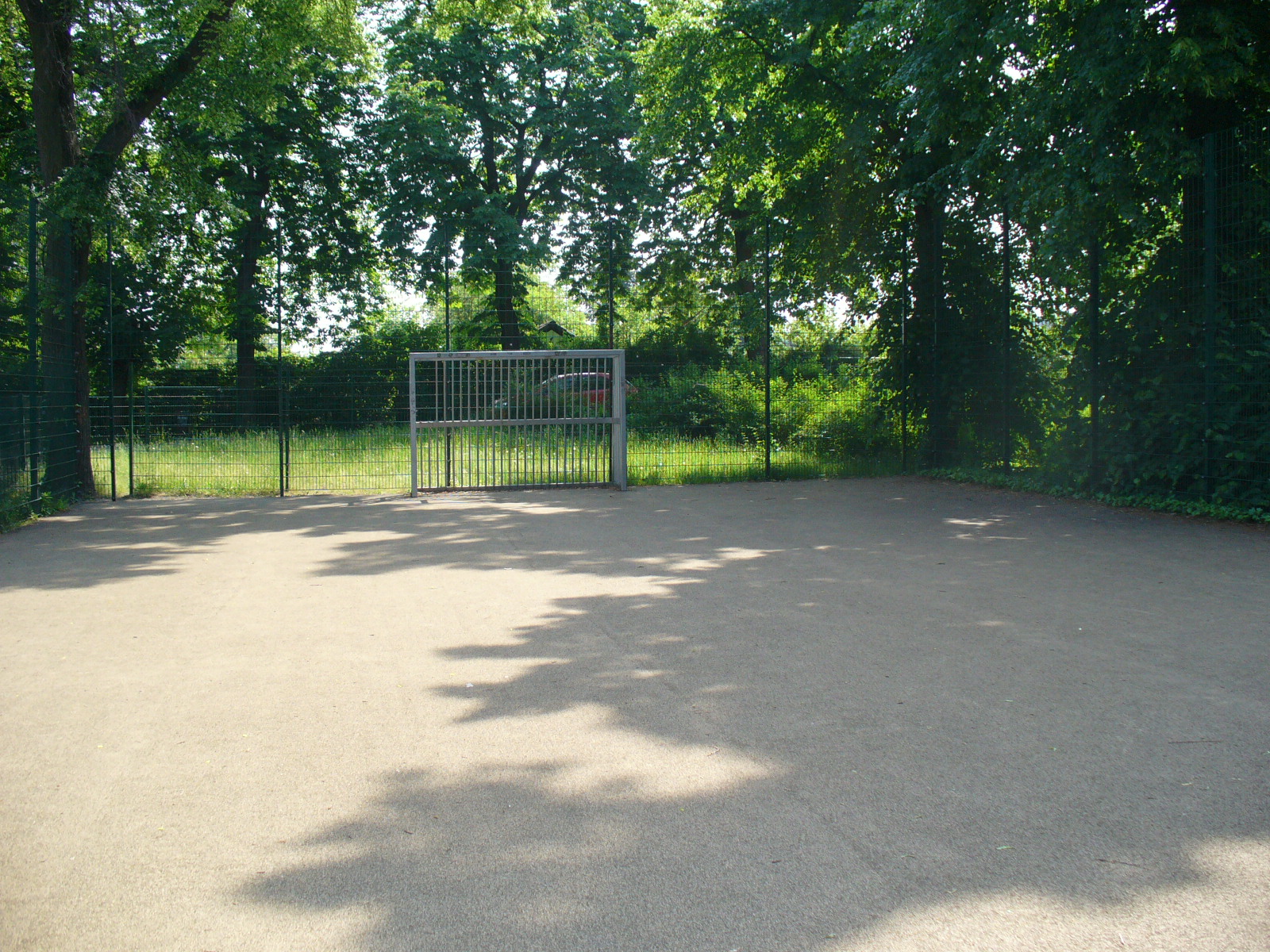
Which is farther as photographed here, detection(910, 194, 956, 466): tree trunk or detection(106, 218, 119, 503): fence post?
detection(910, 194, 956, 466): tree trunk

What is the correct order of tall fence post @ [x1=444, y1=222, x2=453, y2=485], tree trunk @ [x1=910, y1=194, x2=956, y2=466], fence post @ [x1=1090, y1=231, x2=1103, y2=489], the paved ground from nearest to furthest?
the paved ground, fence post @ [x1=1090, y1=231, x2=1103, y2=489], tall fence post @ [x1=444, y1=222, x2=453, y2=485], tree trunk @ [x1=910, y1=194, x2=956, y2=466]

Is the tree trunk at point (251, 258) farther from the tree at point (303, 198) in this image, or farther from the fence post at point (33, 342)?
the fence post at point (33, 342)

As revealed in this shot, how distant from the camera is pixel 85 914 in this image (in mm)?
2508

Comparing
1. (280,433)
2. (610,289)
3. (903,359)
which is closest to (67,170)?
(280,433)

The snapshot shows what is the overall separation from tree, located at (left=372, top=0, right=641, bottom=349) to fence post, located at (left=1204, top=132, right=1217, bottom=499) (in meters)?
18.1

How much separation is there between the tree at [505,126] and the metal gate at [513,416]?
43.4ft

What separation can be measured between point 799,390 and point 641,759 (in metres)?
11.9

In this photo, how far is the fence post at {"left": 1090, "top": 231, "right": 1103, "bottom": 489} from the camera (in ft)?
36.2

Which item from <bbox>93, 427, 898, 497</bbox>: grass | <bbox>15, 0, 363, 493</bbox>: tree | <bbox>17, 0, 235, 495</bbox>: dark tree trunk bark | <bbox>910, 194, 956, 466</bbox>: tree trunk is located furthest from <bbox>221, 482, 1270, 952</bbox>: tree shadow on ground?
<bbox>15, 0, 363, 493</bbox>: tree

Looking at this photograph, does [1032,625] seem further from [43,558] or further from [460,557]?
[43,558]

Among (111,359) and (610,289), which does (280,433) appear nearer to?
(111,359)

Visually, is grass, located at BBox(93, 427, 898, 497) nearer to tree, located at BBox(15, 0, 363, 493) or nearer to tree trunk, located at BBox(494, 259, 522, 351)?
tree, located at BBox(15, 0, 363, 493)

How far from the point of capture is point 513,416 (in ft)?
44.3

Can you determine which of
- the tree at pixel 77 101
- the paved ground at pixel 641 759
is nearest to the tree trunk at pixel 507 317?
the tree at pixel 77 101
